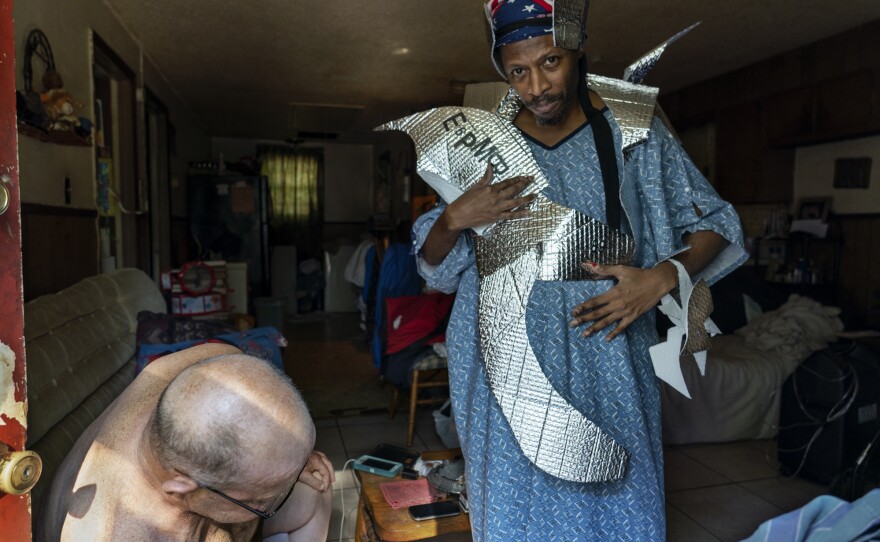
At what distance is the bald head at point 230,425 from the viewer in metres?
0.77

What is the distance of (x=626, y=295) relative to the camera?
3.48 feet

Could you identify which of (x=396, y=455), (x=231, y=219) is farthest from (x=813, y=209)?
(x=231, y=219)

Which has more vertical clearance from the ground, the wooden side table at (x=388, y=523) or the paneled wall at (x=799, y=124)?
the paneled wall at (x=799, y=124)

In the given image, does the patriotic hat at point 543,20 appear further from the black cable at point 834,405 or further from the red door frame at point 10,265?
the black cable at point 834,405

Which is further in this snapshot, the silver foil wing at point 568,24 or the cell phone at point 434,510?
the cell phone at point 434,510

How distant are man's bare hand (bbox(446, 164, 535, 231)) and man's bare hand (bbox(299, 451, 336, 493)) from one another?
0.52 m

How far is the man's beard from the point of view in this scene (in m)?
1.10

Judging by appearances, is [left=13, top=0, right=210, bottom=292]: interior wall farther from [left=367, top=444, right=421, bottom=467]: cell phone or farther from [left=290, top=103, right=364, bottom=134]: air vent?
[left=290, top=103, right=364, bottom=134]: air vent

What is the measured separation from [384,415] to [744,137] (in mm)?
3650

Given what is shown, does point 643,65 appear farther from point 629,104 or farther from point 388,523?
point 388,523

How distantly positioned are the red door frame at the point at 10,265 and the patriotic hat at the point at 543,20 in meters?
0.74

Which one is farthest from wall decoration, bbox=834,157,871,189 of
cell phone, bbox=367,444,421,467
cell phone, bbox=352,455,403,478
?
cell phone, bbox=352,455,403,478

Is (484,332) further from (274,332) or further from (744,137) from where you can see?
(744,137)

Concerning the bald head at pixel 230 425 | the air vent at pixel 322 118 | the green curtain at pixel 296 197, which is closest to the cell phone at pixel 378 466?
the bald head at pixel 230 425
